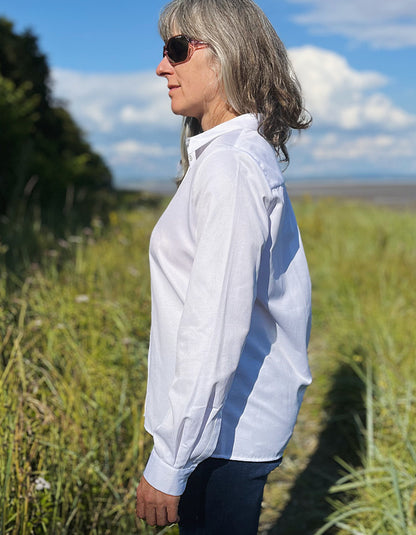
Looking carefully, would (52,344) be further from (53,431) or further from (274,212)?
(274,212)

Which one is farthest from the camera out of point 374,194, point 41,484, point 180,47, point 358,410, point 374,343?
point 374,194

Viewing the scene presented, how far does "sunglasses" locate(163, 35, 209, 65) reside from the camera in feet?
4.80

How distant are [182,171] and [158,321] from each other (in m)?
0.66

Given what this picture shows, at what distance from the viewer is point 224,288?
1236mm

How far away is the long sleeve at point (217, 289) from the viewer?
1234mm

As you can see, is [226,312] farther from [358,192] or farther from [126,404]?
[358,192]

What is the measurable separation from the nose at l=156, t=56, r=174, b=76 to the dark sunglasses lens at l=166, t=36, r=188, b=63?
34 mm

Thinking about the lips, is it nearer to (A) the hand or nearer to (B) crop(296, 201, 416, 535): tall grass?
(A) the hand

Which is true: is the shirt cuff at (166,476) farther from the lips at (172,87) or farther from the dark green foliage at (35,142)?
the dark green foliage at (35,142)

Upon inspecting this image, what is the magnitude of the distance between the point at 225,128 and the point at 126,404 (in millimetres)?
1933

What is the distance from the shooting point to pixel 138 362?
3.34 metres

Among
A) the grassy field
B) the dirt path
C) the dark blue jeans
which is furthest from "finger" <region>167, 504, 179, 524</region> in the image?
the dirt path

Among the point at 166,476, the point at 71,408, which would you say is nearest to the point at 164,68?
the point at 166,476

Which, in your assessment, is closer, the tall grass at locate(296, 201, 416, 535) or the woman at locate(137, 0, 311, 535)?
the woman at locate(137, 0, 311, 535)
